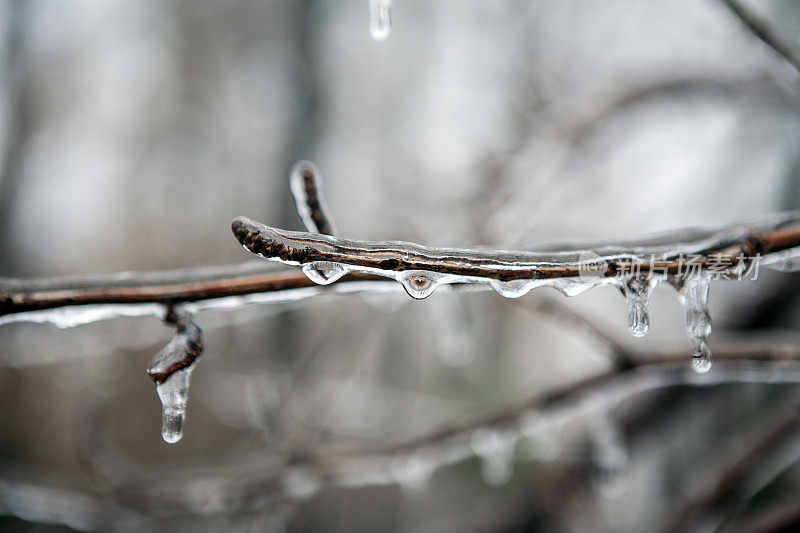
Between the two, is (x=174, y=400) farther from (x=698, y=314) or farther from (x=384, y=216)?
(x=384, y=216)

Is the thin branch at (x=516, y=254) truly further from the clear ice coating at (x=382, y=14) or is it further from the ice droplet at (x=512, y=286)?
the clear ice coating at (x=382, y=14)

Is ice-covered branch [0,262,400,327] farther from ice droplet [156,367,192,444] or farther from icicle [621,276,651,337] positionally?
icicle [621,276,651,337]

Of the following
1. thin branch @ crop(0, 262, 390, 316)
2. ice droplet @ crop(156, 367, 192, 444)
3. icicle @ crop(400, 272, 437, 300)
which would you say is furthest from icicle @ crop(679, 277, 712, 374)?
ice droplet @ crop(156, 367, 192, 444)

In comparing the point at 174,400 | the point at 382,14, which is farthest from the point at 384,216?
the point at 174,400

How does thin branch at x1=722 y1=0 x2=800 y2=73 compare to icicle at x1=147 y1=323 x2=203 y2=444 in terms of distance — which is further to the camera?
thin branch at x1=722 y1=0 x2=800 y2=73

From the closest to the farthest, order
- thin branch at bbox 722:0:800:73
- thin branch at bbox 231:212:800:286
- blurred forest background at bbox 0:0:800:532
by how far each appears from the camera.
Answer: thin branch at bbox 231:212:800:286
thin branch at bbox 722:0:800:73
blurred forest background at bbox 0:0:800:532

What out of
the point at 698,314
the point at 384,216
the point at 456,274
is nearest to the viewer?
the point at 456,274

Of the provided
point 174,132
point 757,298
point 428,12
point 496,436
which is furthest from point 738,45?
point 174,132
